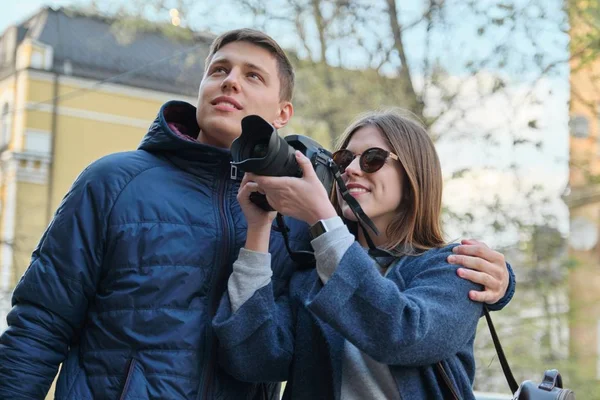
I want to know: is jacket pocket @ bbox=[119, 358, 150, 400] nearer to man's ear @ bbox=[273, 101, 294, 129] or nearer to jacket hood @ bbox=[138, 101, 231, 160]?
jacket hood @ bbox=[138, 101, 231, 160]

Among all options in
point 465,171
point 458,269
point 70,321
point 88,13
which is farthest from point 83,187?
point 88,13

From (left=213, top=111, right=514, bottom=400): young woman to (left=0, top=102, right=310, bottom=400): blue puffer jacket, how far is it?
0.09 m

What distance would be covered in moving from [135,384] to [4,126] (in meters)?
13.9

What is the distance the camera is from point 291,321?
240 centimetres

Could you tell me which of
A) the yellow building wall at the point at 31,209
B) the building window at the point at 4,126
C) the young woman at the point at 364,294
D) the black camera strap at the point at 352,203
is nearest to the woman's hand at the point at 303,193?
the young woman at the point at 364,294

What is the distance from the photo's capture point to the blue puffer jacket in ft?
7.04

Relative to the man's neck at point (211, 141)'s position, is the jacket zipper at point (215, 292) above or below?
below

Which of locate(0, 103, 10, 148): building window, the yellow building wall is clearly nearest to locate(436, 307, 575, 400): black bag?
the yellow building wall

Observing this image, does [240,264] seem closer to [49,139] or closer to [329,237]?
[329,237]

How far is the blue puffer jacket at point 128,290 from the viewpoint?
7.04 feet

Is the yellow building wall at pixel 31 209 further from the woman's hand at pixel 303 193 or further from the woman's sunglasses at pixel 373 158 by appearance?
the woman's hand at pixel 303 193

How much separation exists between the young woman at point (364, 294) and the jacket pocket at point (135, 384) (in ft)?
0.71

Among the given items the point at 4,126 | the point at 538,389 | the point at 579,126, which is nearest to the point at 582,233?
the point at 579,126

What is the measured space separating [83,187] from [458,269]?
3.31 ft
